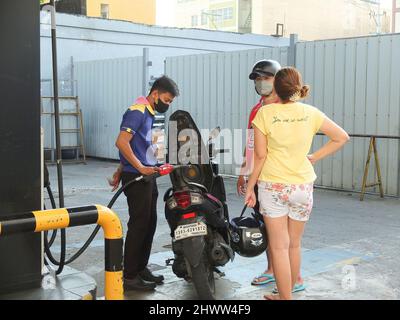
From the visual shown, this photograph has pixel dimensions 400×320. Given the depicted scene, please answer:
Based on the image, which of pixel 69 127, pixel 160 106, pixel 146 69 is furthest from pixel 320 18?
pixel 160 106

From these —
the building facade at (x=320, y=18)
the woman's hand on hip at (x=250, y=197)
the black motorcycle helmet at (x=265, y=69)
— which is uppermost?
the building facade at (x=320, y=18)

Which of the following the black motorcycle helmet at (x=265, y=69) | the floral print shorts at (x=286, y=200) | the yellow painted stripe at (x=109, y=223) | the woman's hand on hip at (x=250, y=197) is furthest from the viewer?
the black motorcycle helmet at (x=265, y=69)

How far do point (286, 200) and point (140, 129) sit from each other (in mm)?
1363

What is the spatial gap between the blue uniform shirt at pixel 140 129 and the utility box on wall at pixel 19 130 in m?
0.78

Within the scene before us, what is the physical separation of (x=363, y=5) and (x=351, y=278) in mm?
47406

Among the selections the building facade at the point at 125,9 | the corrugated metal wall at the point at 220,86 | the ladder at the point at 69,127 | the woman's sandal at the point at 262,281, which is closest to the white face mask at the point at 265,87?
the woman's sandal at the point at 262,281

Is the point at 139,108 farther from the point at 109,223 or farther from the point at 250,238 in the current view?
the point at 109,223

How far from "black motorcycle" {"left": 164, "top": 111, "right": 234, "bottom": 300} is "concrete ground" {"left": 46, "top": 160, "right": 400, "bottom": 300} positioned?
330mm

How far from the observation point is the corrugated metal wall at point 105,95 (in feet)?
46.7

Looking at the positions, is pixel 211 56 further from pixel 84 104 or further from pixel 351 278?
pixel 351 278

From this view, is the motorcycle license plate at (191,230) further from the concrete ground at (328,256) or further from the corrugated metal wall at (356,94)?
the corrugated metal wall at (356,94)

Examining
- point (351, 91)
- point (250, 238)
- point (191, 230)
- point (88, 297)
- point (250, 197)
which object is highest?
point (351, 91)

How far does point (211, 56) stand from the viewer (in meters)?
12.1

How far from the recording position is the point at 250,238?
440cm
